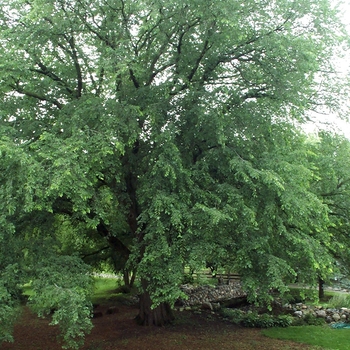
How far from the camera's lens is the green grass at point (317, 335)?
1206cm

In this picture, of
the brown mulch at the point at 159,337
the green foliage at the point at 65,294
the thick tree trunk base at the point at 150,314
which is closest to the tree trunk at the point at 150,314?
the thick tree trunk base at the point at 150,314

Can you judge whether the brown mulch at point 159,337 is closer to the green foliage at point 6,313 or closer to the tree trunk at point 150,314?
the tree trunk at point 150,314

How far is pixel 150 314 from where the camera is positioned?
42.8ft

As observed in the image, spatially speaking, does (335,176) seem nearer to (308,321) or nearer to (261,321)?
(261,321)

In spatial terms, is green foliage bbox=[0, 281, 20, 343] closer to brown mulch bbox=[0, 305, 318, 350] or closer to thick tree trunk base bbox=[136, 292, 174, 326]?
brown mulch bbox=[0, 305, 318, 350]

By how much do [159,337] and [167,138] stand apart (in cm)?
662

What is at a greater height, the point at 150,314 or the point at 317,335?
the point at 150,314

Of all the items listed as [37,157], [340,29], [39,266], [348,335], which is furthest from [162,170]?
[348,335]

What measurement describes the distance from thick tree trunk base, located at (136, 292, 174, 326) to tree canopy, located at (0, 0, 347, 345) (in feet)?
12.3

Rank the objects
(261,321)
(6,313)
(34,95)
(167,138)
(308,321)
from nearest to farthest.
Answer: (6,313) < (167,138) < (34,95) < (261,321) < (308,321)

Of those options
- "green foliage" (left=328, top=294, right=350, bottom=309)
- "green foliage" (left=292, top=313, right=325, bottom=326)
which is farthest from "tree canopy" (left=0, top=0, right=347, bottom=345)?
"green foliage" (left=328, top=294, right=350, bottom=309)

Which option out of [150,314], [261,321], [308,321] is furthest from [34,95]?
[308,321]

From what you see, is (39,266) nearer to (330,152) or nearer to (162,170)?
(162,170)

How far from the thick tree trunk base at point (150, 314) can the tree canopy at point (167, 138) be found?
3.75 m
